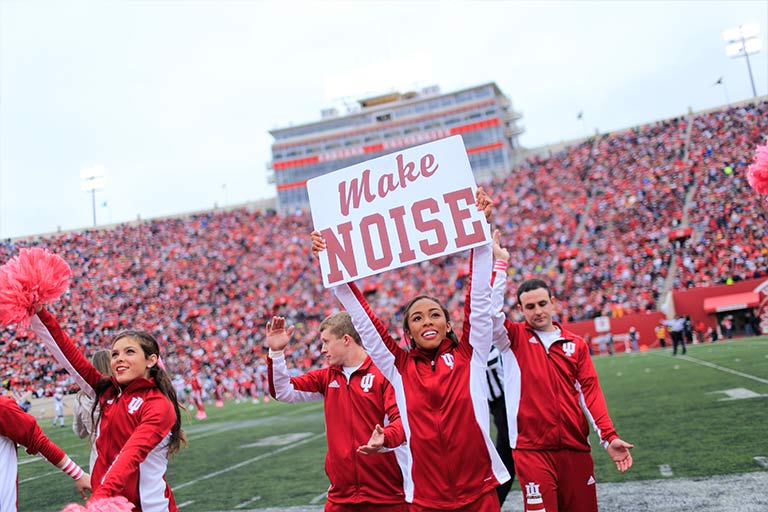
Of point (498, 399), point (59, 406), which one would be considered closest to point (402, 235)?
point (498, 399)

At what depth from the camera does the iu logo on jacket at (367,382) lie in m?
3.91

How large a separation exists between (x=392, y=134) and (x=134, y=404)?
50.2m

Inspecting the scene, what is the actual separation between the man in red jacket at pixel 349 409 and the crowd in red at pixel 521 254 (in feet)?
59.5

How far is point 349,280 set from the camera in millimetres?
3568

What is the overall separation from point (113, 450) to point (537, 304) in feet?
8.05

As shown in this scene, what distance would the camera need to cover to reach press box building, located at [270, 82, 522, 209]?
49.3m

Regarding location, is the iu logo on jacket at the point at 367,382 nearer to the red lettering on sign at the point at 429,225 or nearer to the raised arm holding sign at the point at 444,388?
the raised arm holding sign at the point at 444,388

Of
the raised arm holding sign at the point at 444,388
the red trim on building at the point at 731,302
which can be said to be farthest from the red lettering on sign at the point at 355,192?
the red trim on building at the point at 731,302

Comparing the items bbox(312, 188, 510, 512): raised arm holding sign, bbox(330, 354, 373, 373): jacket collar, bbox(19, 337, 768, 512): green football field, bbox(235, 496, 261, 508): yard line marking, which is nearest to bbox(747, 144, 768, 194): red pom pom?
bbox(312, 188, 510, 512): raised arm holding sign

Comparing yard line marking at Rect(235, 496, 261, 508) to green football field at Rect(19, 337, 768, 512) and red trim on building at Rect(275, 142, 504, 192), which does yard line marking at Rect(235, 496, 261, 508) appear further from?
red trim on building at Rect(275, 142, 504, 192)

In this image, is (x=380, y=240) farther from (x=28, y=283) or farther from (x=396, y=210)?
(x=28, y=283)

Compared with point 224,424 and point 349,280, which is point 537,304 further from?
point 224,424

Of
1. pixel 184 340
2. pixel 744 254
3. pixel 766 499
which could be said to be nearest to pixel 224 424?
pixel 766 499

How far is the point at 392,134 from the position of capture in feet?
173
